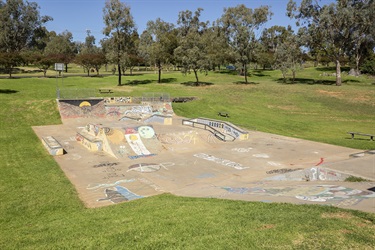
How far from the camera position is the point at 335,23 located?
204ft

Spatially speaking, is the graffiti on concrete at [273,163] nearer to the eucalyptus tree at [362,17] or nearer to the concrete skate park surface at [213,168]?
the concrete skate park surface at [213,168]

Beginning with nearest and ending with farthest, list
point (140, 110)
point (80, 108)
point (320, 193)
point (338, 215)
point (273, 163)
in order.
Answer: point (338, 215), point (320, 193), point (273, 163), point (80, 108), point (140, 110)

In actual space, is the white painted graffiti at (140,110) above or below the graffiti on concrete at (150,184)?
above

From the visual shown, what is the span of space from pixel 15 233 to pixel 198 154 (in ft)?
47.2

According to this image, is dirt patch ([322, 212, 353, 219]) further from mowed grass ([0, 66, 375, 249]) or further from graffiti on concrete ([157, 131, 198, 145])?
graffiti on concrete ([157, 131, 198, 145])

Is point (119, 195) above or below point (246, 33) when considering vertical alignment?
below

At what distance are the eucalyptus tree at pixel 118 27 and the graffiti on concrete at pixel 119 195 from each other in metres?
41.4

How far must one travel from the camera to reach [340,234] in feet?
27.3

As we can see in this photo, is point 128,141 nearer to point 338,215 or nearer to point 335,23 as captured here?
point 338,215

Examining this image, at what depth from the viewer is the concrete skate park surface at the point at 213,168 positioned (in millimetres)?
14234

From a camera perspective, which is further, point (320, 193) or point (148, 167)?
point (148, 167)

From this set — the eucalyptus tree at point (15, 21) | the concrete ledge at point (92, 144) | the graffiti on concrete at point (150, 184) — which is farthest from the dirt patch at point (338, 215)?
the eucalyptus tree at point (15, 21)

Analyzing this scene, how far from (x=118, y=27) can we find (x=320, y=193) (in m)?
46.8

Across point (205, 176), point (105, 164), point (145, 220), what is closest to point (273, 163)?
point (205, 176)
